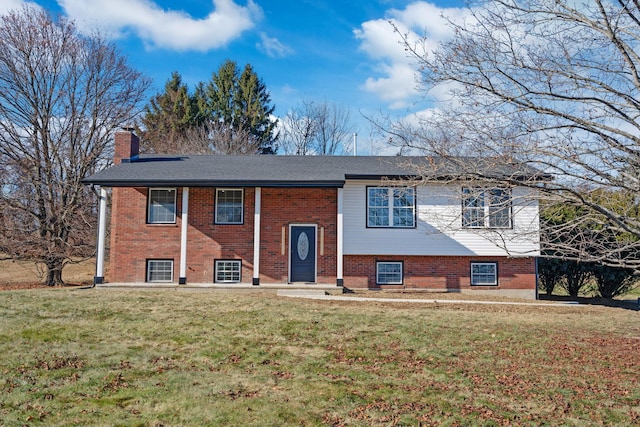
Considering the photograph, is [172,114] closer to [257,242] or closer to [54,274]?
[54,274]

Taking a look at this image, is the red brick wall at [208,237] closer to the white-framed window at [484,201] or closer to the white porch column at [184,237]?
the white porch column at [184,237]

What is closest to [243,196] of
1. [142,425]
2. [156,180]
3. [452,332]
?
[156,180]

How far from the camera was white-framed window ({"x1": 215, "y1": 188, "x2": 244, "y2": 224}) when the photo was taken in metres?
16.0

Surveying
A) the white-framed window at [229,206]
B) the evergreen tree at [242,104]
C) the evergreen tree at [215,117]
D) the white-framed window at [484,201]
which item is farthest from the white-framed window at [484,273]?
the evergreen tree at [242,104]

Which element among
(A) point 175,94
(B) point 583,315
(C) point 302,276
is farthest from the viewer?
(A) point 175,94

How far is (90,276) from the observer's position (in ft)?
77.4

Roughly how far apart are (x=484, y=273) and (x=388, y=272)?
3159 millimetres

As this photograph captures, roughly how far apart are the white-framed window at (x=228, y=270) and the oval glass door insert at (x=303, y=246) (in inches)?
77.0

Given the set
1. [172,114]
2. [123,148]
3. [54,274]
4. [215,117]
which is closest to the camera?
[123,148]

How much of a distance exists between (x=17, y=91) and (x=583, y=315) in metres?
21.6

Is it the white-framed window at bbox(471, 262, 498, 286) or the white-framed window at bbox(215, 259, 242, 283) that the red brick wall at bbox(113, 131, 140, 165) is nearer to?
the white-framed window at bbox(215, 259, 242, 283)

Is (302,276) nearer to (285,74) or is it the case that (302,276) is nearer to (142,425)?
(142,425)

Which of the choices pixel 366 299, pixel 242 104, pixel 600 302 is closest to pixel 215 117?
pixel 242 104

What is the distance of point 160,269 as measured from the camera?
1596 centimetres
